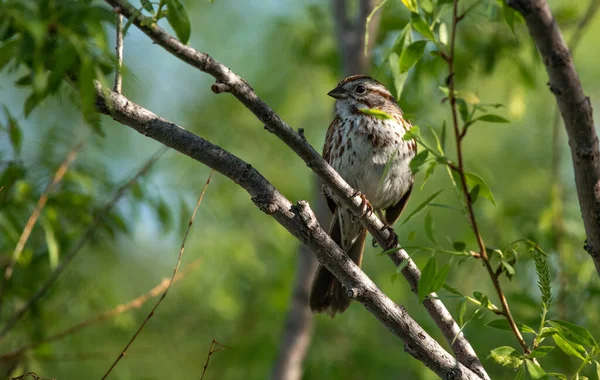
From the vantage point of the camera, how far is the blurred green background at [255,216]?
14.0ft

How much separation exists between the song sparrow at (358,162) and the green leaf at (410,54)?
1868mm

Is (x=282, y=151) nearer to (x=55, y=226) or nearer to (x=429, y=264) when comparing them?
(x=55, y=226)

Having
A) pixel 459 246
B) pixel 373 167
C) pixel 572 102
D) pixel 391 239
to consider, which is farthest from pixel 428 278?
pixel 373 167

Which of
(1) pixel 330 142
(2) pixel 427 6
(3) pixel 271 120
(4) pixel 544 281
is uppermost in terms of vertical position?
(1) pixel 330 142

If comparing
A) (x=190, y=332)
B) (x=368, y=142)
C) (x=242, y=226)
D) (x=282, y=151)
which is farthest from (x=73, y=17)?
(x=282, y=151)

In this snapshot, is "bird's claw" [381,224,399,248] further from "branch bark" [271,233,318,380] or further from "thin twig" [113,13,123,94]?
"branch bark" [271,233,318,380]

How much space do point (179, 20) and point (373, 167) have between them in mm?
2221

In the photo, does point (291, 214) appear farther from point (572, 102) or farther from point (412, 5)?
point (572, 102)

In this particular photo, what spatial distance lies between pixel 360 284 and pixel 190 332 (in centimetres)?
382

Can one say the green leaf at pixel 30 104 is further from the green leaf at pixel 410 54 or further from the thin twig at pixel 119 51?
the green leaf at pixel 410 54

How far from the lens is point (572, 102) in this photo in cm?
195

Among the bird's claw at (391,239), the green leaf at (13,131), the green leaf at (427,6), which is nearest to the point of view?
the green leaf at (427,6)

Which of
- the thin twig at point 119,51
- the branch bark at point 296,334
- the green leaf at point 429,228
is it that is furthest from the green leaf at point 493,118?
the branch bark at point 296,334

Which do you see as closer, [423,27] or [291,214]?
[423,27]
